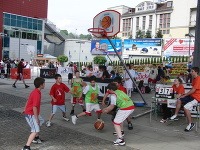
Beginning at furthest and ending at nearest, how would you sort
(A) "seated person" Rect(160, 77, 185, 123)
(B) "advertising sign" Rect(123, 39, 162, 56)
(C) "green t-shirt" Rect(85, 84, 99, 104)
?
1. (B) "advertising sign" Rect(123, 39, 162, 56)
2. (A) "seated person" Rect(160, 77, 185, 123)
3. (C) "green t-shirt" Rect(85, 84, 99, 104)

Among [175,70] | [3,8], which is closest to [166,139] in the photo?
[175,70]

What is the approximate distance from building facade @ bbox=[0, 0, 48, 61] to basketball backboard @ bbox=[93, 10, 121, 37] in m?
35.3

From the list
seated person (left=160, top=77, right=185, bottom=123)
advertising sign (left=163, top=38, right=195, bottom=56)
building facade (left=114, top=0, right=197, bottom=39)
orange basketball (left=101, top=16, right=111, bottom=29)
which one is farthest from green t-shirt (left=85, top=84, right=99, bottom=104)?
building facade (left=114, top=0, right=197, bottom=39)

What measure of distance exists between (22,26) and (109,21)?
141 feet

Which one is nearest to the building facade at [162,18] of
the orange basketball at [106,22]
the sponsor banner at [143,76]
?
the sponsor banner at [143,76]

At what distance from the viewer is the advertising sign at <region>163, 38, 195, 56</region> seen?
47562mm

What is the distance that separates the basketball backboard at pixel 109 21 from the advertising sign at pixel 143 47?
133 feet

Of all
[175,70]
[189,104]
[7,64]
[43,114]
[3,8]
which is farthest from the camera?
[3,8]

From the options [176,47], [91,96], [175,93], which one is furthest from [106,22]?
[176,47]

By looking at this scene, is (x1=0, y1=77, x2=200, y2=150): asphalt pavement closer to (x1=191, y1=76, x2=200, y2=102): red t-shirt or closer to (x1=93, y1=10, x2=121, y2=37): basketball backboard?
(x1=191, y1=76, x2=200, y2=102): red t-shirt

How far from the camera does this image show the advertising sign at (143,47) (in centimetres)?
5096

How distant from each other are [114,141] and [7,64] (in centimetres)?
2010

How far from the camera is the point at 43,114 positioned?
10203 mm

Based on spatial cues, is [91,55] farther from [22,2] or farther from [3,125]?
[3,125]
